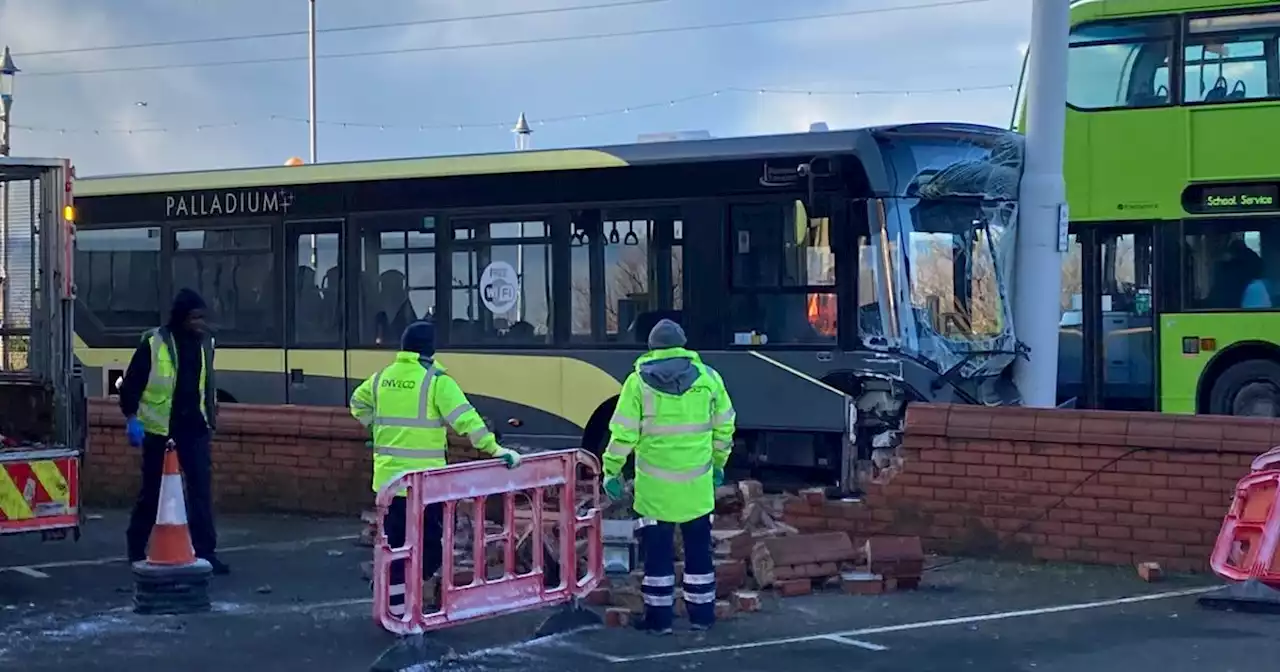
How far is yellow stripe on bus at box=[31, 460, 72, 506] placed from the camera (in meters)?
10.0

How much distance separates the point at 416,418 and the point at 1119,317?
10344 mm

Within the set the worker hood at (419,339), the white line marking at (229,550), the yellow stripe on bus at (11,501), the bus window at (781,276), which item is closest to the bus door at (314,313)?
the white line marking at (229,550)

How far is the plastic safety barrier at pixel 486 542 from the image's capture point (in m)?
7.96

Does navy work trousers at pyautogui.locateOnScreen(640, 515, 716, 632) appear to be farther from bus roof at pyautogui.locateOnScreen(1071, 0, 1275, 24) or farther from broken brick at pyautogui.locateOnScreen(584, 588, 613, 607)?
bus roof at pyautogui.locateOnScreen(1071, 0, 1275, 24)

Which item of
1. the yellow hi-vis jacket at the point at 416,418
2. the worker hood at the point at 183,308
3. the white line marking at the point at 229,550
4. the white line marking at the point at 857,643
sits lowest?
the white line marking at the point at 857,643

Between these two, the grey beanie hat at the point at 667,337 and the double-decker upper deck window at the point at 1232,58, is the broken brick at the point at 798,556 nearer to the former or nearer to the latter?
the grey beanie hat at the point at 667,337

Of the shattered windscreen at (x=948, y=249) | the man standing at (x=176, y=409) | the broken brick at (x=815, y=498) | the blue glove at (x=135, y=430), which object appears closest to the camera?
the blue glove at (x=135, y=430)

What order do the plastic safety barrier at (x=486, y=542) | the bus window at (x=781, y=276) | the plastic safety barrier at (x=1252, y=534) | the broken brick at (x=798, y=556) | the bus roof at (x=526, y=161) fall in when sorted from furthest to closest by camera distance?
the bus roof at (x=526, y=161)
the bus window at (x=781, y=276)
the broken brick at (x=798, y=556)
the plastic safety barrier at (x=1252, y=534)
the plastic safety barrier at (x=486, y=542)

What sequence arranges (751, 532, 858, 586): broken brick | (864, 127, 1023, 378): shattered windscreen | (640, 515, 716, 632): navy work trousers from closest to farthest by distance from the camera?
(640, 515, 716, 632): navy work trousers < (751, 532, 858, 586): broken brick < (864, 127, 1023, 378): shattered windscreen

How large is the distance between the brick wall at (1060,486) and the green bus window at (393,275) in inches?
206

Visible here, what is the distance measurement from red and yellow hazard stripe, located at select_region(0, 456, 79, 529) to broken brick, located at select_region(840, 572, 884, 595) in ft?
15.5

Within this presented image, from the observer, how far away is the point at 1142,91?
56.4 feet

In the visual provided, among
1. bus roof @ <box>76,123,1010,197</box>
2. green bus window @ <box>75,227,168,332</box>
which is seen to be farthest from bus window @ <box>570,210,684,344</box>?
green bus window @ <box>75,227,168,332</box>

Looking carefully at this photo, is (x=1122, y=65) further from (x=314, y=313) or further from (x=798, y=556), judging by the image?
(x=798, y=556)
